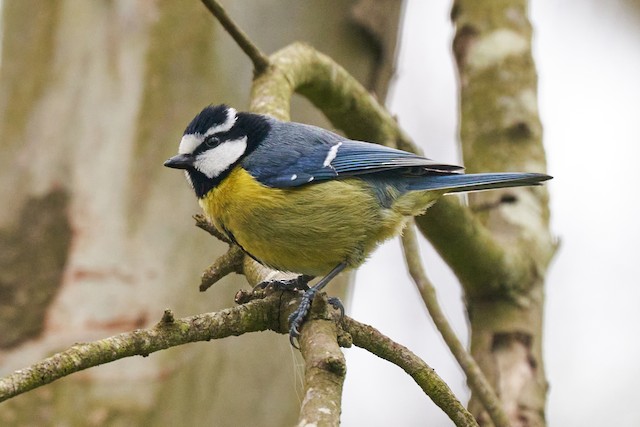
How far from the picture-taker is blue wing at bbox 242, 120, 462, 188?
2568mm

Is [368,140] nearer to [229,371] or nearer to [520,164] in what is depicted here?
[520,164]

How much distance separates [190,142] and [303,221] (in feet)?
1.73

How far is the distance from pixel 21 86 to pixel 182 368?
4.34 feet

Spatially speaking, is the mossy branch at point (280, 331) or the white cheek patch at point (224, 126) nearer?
the mossy branch at point (280, 331)

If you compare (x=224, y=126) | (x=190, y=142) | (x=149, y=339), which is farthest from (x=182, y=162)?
(x=149, y=339)

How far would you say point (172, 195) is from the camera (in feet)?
10.9

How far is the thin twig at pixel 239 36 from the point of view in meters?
2.62

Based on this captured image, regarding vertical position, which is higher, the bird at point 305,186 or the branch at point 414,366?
the bird at point 305,186

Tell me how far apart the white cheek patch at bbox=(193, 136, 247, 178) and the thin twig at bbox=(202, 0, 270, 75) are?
0.26 metres

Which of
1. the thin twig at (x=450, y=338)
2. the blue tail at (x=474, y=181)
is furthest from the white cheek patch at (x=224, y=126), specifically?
the thin twig at (x=450, y=338)

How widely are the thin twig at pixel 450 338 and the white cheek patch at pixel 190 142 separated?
2.77 feet

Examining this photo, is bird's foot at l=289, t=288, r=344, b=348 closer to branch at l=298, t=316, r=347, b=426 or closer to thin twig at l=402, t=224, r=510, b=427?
branch at l=298, t=316, r=347, b=426

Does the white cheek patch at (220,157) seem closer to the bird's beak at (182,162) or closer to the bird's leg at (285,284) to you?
the bird's beak at (182,162)

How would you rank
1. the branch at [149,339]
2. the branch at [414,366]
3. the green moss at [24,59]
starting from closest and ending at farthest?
the branch at [149,339]
the branch at [414,366]
the green moss at [24,59]
